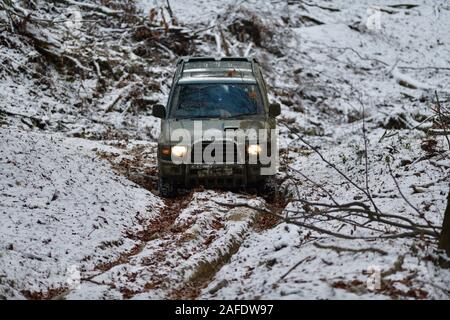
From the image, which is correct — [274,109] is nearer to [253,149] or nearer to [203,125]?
[253,149]

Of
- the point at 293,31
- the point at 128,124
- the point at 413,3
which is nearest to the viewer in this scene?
the point at 128,124

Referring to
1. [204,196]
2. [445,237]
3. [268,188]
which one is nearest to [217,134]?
[204,196]

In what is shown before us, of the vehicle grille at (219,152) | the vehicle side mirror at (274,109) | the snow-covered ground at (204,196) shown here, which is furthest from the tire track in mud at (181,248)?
the vehicle side mirror at (274,109)

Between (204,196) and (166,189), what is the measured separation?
909 millimetres

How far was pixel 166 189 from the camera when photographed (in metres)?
9.25

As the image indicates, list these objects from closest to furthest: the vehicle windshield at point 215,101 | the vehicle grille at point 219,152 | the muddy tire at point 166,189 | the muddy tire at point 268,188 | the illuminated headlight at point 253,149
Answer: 1. the vehicle grille at point 219,152
2. the illuminated headlight at point 253,149
3. the muddy tire at point 166,189
4. the muddy tire at point 268,188
5. the vehicle windshield at point 215,101

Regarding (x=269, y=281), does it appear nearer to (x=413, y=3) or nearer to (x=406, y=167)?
(x=406, y=167)

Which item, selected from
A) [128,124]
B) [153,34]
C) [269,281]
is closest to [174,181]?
[269,281]

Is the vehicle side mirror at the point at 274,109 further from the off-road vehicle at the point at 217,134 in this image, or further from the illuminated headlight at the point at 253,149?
the illuminated headlight at the point at 253,149

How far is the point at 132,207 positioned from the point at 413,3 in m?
21.6

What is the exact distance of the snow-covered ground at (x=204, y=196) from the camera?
4969 millimetres

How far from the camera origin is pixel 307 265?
5.09 meters

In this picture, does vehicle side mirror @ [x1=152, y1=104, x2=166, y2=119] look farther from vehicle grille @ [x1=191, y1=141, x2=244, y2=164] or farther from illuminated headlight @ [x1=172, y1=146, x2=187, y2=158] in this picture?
vehicle grille @ [x1=191, y1=141, x2=244, y2=164]

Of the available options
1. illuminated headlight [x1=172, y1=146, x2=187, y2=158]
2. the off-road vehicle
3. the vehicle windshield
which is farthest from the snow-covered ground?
the vehicle windshield
